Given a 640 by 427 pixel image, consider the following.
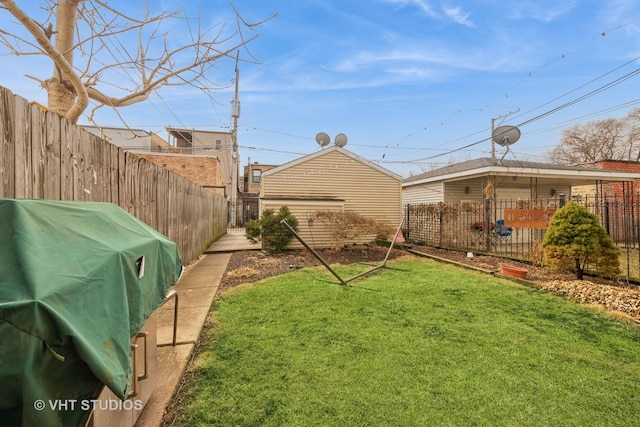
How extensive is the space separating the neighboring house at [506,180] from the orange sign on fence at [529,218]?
2.63m

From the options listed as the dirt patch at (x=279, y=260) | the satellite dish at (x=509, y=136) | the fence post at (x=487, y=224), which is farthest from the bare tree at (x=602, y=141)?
the dirt patch at (x=279, y=260)

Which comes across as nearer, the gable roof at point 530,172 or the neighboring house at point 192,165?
the gable roof at point 530,172

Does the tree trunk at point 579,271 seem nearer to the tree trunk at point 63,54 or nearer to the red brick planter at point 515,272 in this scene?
the red brick planter at point 515,272

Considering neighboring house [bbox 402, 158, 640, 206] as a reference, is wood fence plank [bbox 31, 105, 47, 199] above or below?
below

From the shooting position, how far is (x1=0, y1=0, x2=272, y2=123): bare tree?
10.2 feet

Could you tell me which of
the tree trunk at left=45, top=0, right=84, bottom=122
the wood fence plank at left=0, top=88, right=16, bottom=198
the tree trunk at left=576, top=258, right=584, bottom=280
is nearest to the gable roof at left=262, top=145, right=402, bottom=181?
the tree trunk at left=576, top=258, right=584, bottom=280

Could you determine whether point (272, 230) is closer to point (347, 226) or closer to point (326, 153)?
point (347, 226)

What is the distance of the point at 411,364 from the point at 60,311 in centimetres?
280

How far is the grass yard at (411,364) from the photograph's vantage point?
7.15 feet

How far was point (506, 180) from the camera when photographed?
1305 cm

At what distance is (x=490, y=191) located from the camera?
11.4 meters

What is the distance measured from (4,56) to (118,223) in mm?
2622

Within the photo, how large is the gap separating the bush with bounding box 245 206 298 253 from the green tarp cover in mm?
8151

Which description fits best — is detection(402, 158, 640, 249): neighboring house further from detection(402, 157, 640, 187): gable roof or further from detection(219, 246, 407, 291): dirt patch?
detection(219, 246, 407, 291): dirt patch
